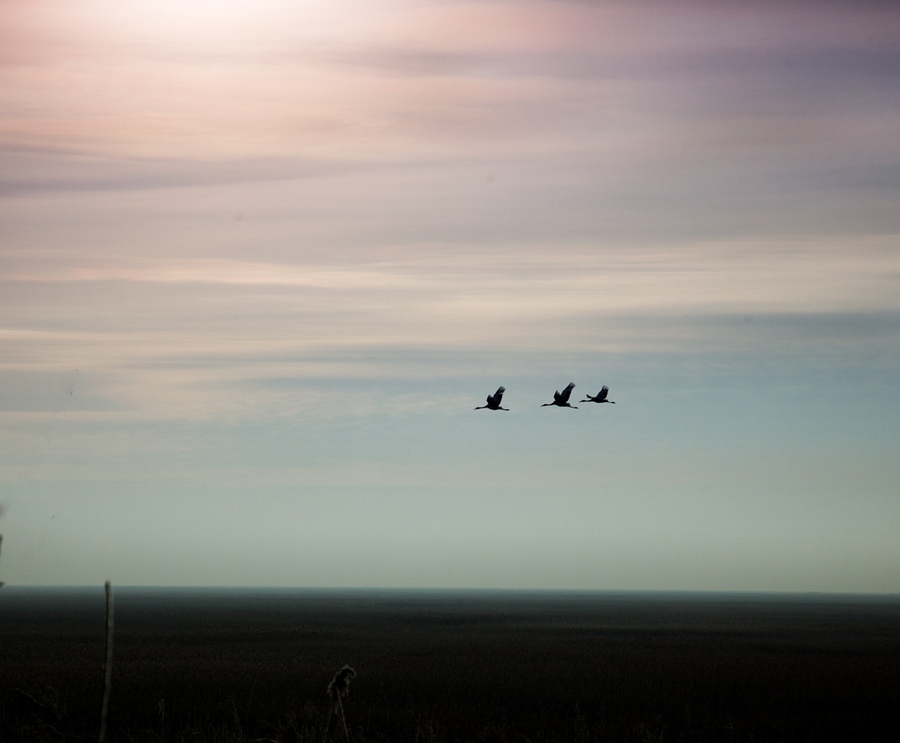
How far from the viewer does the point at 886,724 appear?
87.3ft

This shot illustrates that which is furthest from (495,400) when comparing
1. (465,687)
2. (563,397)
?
(465,687)

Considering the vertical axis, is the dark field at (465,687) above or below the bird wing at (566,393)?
below

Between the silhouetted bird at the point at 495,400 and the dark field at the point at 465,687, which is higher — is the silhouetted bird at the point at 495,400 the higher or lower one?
the higher one

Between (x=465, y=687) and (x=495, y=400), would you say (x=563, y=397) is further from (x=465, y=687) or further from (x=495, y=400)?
(x=465, y=687)

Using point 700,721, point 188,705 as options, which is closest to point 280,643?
point 188,705

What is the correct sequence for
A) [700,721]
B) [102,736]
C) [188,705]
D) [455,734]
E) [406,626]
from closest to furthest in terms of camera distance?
1. [102,736]
2. [455,734]
3. [700,721]
4. [188,705]
5. [406,626]

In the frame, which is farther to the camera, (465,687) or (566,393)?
(465,687)

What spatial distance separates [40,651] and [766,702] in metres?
32.3

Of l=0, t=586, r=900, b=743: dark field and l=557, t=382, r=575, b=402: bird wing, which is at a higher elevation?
l=557, t=382, r=575, b=402: bird wing

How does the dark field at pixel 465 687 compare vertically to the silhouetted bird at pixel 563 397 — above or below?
below

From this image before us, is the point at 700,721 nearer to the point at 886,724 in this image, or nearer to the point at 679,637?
the point at 886,724

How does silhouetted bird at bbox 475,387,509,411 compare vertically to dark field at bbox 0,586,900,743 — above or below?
above

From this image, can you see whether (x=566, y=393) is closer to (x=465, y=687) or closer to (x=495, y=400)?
(x=495, y=400)

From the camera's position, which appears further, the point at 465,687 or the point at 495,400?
the point at 465,687
